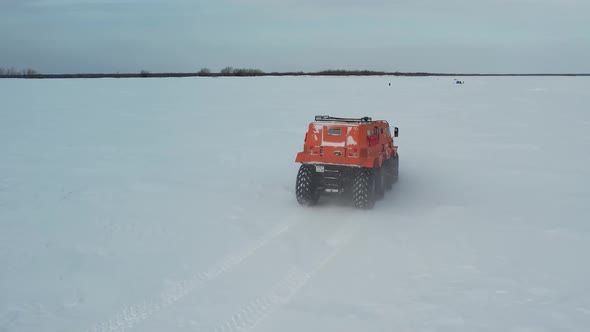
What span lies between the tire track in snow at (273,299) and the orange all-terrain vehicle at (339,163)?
7.06 ft

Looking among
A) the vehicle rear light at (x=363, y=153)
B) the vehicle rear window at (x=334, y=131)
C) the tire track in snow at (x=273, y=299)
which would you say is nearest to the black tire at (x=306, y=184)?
the vehicle rear window at (x=334, y=131)

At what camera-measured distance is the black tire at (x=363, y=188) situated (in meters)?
9.48

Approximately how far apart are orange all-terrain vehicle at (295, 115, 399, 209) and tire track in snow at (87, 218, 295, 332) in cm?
203

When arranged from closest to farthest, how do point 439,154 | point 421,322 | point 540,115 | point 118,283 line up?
1. point 421,322
2. point 118,283
3. point 439,154
4. point 540,115

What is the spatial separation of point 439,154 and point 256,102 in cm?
1997

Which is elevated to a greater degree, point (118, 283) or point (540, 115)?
point (540, 115)

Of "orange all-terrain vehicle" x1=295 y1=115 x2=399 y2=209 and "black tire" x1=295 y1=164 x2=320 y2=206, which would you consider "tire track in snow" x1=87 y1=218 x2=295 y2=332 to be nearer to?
"black tire" x1=295 y1=164 x2=320 y2=206

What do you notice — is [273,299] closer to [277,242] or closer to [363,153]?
[277,242]

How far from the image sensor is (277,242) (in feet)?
26.0

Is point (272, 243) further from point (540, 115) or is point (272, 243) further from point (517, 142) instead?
point (540, 115)

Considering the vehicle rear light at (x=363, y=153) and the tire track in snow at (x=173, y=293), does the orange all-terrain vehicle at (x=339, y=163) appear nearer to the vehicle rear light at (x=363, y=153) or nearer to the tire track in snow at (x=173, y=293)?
the vehicle rear light at (x=363, y=153)

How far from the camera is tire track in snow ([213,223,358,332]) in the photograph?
539cm

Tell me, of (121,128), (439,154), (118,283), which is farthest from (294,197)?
(121,128)

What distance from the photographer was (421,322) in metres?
5.46
